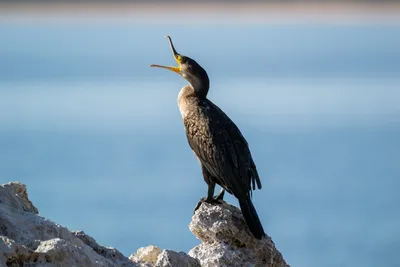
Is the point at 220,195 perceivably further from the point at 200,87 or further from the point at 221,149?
the point at 200,87

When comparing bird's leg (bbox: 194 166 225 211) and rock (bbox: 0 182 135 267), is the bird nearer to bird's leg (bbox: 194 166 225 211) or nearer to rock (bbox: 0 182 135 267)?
bird's leg (bbox: 194 166 225 211)

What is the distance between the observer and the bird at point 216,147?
493 cm

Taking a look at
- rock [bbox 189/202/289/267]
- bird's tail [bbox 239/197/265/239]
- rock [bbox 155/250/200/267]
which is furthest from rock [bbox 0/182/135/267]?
bird's tail [bbox 239/197/265/239]

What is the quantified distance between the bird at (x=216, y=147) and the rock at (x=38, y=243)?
4.76 feet

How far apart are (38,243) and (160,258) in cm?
61

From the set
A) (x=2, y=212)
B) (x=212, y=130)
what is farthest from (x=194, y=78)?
(x=2, y=212)

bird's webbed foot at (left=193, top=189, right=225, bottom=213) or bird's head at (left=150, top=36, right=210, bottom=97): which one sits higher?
bird's head at (left=150, top=36, right=210, bottom=97)

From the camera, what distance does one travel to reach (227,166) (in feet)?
16.3

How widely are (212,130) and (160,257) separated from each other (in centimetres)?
182

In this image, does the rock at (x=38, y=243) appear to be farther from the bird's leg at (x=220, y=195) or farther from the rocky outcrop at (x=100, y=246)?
the bird's leg at (x=220, y=195)

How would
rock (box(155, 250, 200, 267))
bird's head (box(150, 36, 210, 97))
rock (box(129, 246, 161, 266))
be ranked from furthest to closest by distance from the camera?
1. bird's head (box(150, 36, 210, 97))
2. rock (box(129, 246, 161, 266))
3. rock (box(155, 250, 200, 267))

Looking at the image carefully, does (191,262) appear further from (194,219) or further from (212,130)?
(212,130)

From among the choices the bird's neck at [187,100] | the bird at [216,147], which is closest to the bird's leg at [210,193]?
the bird at [216,147]

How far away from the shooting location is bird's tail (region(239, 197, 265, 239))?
427 cm
